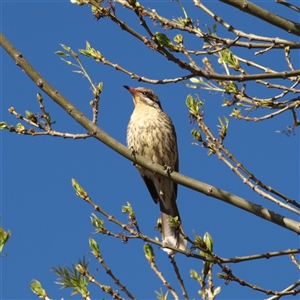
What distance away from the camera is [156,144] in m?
6.84

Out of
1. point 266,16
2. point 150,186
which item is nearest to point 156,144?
point 150,186

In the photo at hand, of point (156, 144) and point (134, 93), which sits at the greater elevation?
point (134, 93)

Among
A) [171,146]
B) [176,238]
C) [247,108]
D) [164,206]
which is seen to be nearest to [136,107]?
[171,146]

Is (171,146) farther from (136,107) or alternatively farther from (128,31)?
(128,31)

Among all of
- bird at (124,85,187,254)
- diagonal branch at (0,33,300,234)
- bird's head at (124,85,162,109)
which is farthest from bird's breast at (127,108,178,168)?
diagonal branch at (0,33,300,234)

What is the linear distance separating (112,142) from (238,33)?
1110 mm

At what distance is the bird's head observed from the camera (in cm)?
741

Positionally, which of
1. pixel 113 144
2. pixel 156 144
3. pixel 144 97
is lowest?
pixel 113 144

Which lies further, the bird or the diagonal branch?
the bird

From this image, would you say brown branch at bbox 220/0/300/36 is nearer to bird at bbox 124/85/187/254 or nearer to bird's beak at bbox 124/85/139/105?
bird at bbox 124/85/187/254

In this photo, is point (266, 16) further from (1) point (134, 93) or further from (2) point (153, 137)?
(1) point (134, 93)

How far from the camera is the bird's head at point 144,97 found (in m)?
7.41

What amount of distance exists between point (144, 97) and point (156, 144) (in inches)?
34.5

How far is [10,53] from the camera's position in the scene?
3.88m
